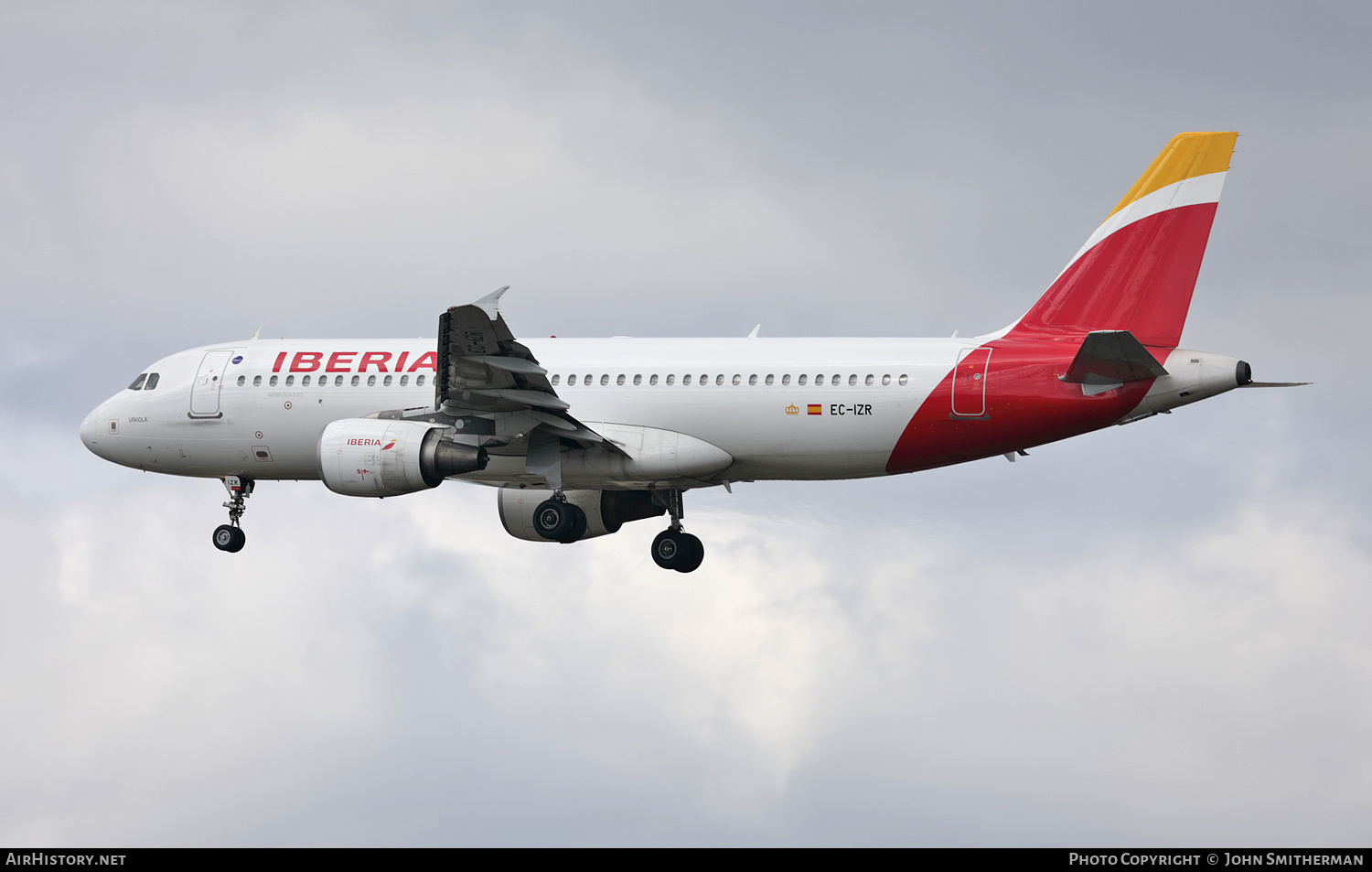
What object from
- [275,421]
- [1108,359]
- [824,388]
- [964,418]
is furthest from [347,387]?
[1108,359]

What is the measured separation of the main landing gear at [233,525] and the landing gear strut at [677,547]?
9474mm

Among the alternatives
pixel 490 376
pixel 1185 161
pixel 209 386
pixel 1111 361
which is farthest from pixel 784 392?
pixel 209 386

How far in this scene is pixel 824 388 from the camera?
100.0 ft

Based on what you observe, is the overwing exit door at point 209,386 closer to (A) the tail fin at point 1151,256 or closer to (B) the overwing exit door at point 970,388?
(B) the overwing exit door at point 970,388

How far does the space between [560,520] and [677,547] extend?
424 centimetres

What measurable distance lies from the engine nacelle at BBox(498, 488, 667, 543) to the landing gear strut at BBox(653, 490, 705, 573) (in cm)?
88

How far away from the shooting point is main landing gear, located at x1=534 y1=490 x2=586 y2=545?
3212 cm

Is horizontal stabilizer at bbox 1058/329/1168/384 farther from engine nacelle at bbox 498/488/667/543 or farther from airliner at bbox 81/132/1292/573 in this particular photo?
engine nacelle at bbox 498/488/667/543

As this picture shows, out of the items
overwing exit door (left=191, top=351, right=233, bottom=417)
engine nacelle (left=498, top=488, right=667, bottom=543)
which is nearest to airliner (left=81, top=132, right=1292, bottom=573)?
overwing exit door (left=191, top=351, right=233, bottom=417)

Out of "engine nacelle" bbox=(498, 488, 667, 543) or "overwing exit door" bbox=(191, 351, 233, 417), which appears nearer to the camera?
"overwing exit door" bbox=(191, 351, 233, 417)

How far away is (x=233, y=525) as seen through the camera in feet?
118

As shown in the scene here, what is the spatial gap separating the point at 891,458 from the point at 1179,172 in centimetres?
786

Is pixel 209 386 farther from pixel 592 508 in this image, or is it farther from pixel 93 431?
pixel 592 508

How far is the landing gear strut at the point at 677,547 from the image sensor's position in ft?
116
